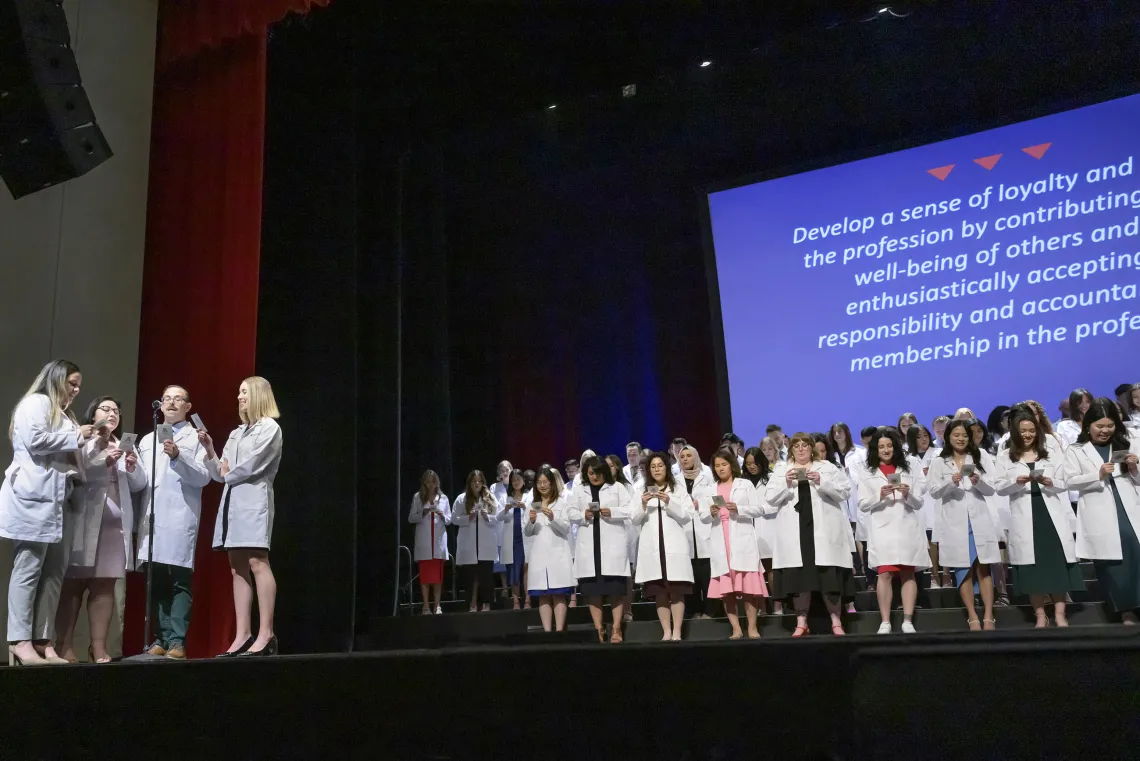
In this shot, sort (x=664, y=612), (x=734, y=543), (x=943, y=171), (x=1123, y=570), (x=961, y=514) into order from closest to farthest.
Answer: (x=1123, y=570) → (x=961, y=514) → (x=734, y=543) → (x=664, y=612) → (x=943, y=171)

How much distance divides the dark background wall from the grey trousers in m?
2.30

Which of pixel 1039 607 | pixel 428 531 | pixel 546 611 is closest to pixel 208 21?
pixel 428 531

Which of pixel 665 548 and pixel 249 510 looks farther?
pixel 665 548

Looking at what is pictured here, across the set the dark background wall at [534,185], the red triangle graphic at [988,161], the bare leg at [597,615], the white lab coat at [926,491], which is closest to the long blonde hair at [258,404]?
the dark background wall at [534,185]

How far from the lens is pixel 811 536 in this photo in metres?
6.10

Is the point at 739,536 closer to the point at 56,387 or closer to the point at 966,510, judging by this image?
the point at 966,510

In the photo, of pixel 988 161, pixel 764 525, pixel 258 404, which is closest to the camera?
pixel 258 404

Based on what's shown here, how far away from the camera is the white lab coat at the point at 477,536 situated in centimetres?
878

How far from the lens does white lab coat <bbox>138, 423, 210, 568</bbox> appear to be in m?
5.07

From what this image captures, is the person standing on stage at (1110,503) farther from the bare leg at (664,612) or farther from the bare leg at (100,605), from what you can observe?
the bare leg at (100,605)

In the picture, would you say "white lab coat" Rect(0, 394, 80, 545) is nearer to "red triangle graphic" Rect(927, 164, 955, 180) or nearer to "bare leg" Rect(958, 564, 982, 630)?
"bare leg" Rect(958, 564, 982, 630)

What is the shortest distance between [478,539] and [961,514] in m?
4.27

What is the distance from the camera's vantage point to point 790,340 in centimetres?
944

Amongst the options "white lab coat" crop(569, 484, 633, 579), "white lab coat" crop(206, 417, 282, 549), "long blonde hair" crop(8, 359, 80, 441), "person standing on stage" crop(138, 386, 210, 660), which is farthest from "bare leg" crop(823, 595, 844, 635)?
"long blonde hair" crop(8, 359, 80, 441)
